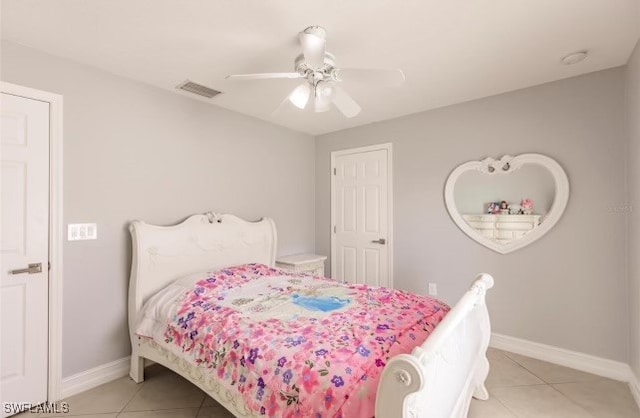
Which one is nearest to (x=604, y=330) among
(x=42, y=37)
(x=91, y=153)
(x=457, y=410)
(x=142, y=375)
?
(x=457, y=410)

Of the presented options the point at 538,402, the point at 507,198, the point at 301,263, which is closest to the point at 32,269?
the point at 301,263

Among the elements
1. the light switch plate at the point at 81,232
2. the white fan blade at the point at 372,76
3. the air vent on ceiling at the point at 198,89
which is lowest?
the light switch plate at the point at 81,232

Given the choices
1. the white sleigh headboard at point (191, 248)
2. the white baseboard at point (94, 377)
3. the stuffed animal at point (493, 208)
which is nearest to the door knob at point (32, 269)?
the white sleigh headboard at point (191, 248)

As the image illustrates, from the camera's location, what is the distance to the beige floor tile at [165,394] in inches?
80.7

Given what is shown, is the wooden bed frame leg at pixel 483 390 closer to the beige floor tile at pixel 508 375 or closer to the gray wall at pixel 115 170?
the beige floor tile at pixel 508 375

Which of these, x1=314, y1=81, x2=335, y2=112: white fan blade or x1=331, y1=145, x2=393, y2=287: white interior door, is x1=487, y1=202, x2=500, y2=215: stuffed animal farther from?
x1=314, y1=81, x2=335, y2=112: white fan blade

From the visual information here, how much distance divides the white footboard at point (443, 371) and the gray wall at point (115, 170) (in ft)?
7.56

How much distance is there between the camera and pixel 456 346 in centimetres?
147

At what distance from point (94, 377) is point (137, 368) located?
0.30m

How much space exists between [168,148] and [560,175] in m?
3.46

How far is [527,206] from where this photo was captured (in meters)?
2.75

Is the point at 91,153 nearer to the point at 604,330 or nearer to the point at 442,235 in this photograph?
the point at 442,235

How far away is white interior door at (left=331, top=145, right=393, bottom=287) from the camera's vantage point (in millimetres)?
3656

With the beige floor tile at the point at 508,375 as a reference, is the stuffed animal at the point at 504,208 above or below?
above
